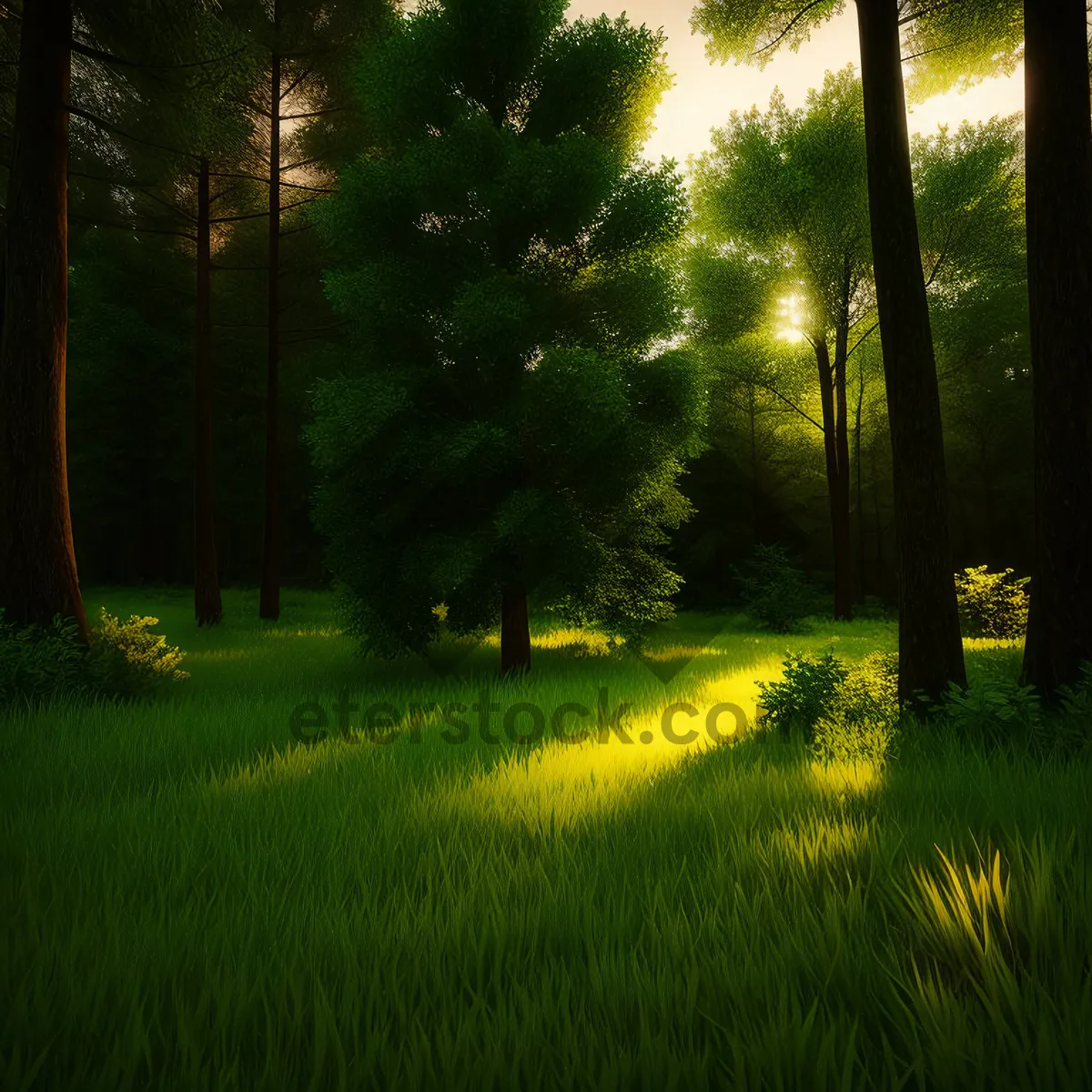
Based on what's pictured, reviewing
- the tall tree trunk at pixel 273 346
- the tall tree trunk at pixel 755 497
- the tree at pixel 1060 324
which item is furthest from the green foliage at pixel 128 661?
the tall tree trunk at pixel 755 497

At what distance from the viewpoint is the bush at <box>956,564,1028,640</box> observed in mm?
13406

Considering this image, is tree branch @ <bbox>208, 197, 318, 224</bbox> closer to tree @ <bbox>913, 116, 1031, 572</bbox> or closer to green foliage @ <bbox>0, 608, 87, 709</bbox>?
green foliage @ <bbox>0, 608, 87, 709</bbox>

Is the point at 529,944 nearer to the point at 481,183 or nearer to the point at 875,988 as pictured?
the point at 875,988

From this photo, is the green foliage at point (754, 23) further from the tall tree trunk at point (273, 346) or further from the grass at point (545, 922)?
the tall tree trunk at point (273, 346)

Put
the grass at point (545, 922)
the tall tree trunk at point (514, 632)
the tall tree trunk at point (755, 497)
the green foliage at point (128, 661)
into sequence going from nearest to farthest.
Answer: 1. the grass at point (545, 922)
2. the green foliage at point (128, 661)
3. the tall tree trunk at point (514, 632)
4. the tall tree trunk at point (755, 497)

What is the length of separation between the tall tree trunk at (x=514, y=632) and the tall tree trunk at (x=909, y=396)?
556 centimetres

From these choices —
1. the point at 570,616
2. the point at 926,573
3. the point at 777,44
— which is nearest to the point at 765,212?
the point at 777,44

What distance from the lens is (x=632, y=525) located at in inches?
393

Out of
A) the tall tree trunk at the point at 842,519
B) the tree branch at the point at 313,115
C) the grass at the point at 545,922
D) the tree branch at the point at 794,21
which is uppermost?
the tree branch at the point at 313,115

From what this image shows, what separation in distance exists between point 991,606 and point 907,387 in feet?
34.7

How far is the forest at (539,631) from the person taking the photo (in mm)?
2006

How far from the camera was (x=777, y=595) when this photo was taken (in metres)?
16.9

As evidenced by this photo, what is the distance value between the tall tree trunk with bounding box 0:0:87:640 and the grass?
3.19 meters

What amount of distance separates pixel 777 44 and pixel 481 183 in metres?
3.92
